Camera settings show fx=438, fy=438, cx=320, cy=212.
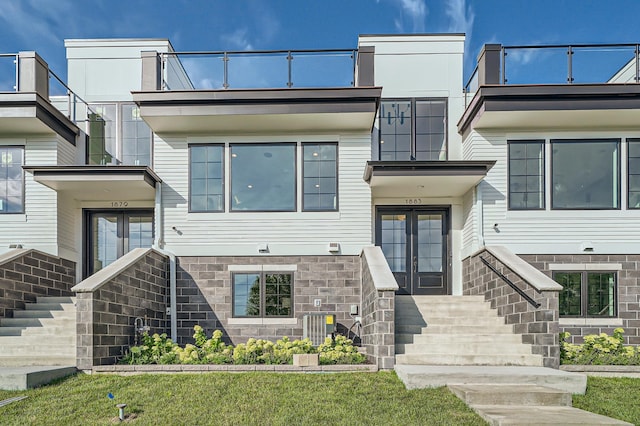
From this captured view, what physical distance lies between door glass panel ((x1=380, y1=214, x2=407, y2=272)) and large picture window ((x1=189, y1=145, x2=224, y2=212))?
12.7 ft

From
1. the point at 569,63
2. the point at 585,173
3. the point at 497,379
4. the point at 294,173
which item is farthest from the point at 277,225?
the point at 569,63

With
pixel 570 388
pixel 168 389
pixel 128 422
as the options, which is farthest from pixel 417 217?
pixel 128 422

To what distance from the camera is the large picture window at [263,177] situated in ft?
31.4

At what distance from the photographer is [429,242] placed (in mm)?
10414

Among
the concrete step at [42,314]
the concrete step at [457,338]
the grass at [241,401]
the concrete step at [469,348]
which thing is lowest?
the grass at [241,401]

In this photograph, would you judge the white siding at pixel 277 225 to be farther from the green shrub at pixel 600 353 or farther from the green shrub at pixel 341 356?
the green shrub at pixel 600 353

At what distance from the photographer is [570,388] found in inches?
232

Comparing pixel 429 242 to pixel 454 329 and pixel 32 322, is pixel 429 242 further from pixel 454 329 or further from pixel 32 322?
pixel 32 322

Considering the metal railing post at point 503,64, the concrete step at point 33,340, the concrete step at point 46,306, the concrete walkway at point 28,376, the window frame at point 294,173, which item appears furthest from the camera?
the window frame at point 294,173

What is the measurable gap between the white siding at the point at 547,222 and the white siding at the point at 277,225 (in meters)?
2.66

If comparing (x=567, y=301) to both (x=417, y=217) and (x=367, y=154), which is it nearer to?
(x=417, y=217)

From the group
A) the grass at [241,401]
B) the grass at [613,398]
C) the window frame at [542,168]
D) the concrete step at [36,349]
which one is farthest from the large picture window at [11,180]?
the grass at [613,398]

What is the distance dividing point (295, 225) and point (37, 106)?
5845mm

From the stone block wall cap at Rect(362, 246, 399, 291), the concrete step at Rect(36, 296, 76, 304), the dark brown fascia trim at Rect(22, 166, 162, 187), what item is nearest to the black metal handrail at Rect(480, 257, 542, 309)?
the stone block wall cap at Rect(362, 246, 399, 291)
